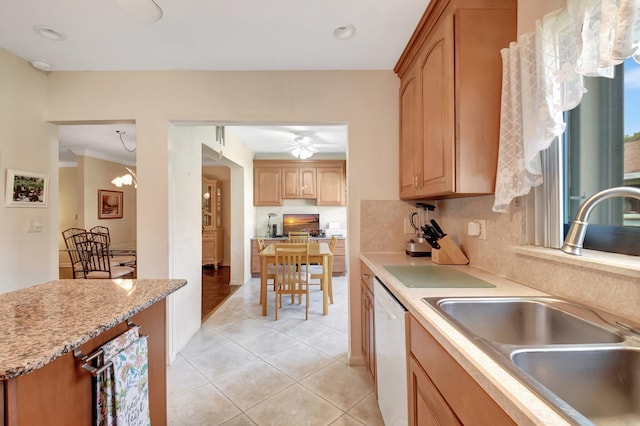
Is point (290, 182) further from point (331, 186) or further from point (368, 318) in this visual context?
point (368, 318)

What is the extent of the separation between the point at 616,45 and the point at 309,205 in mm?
4746

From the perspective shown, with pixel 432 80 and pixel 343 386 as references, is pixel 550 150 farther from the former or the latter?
pixel 343 386

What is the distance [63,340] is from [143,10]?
1.63 metres

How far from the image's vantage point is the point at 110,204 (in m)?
5.64

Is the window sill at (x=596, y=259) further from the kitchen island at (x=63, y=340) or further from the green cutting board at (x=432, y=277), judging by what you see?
the kitchen island at (x=63, y=340)

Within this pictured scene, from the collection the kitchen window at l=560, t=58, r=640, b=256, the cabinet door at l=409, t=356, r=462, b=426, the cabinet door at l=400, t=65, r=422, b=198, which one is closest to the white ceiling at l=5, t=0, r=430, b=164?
the cabinet door at l=400, t=65, r=422, b=198

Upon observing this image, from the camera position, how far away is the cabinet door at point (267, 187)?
5043 mm

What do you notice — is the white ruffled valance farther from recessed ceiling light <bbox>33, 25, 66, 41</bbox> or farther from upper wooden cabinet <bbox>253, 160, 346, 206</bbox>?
upper wooden cabinet <bbox>253, 160, 346, 206</bbox>

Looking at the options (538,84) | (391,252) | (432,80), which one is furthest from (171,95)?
(538,84)

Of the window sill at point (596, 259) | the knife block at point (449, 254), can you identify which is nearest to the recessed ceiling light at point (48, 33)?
the knife block at point (449, 254)

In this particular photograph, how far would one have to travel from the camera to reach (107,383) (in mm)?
840

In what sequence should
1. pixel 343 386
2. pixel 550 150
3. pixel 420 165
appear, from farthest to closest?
pixel 343 386 → pixel 420 165 → pixel 550 150

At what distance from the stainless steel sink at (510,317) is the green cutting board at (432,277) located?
6.3 inches

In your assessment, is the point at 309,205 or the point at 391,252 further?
the point at 309,205
